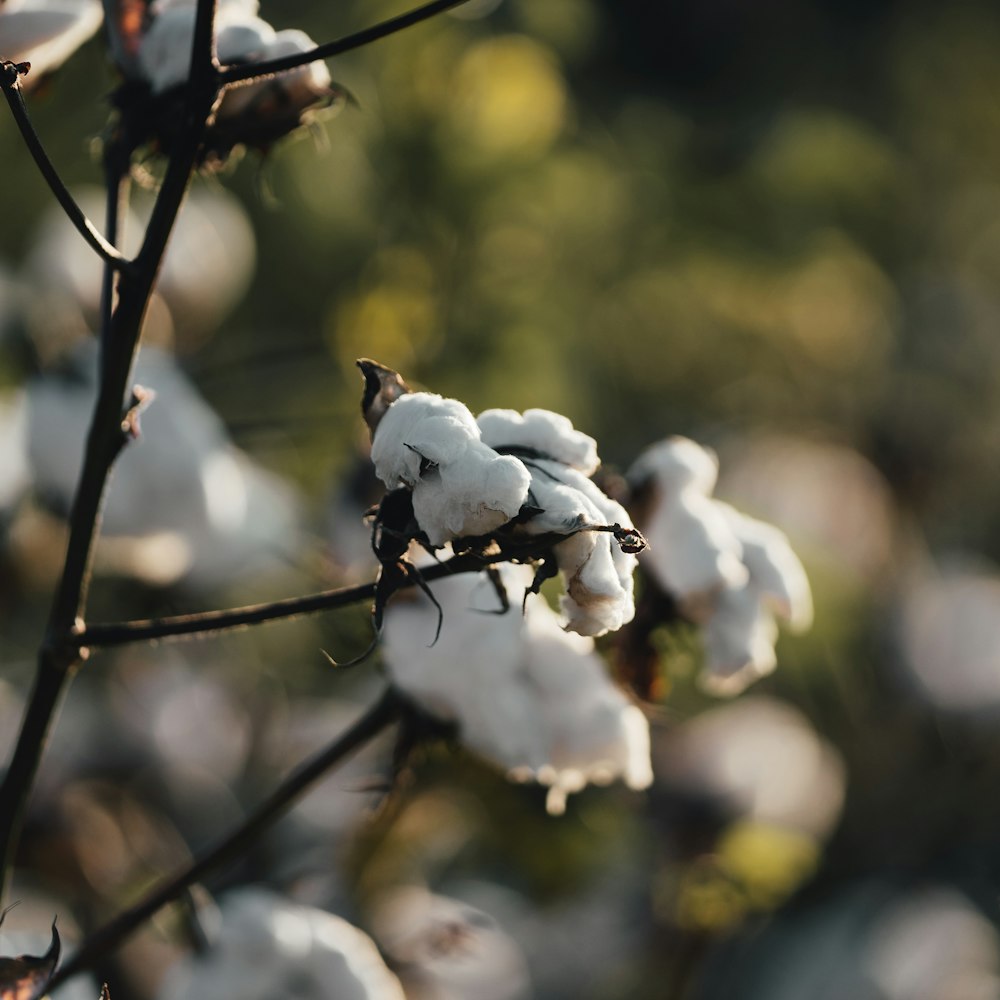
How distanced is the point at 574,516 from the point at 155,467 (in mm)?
438

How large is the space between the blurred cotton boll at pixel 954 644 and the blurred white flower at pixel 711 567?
1036 millimetres

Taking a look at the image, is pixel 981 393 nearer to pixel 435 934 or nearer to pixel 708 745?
pixel 708 745

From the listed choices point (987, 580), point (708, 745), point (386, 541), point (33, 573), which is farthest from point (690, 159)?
point (386, 541)

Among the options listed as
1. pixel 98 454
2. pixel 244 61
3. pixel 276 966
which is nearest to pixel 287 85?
pixel 244 61

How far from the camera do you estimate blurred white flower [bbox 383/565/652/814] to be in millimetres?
556

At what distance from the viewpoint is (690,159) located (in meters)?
1.79

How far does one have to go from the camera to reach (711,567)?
0.53 meters

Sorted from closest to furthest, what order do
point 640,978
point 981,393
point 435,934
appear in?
point 435,934 < point 640,978 < point 981,393

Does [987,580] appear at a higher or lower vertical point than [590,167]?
lower

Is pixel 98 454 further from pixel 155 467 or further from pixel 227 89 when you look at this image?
pixel 155 467

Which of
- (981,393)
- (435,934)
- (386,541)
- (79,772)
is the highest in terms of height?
(386,541)

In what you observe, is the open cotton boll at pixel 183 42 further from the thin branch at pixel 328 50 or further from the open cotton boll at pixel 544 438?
the open cotton boll at pixel 544 438

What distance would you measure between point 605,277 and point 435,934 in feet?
3.51

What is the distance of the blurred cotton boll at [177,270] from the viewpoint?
3.27 feet
